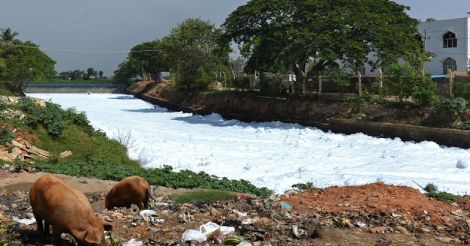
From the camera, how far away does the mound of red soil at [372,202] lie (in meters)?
7.80

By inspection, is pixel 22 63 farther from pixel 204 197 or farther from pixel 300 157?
pixel 204 197

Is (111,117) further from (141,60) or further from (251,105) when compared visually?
(141,60)

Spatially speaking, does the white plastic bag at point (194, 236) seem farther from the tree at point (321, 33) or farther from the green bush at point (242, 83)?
the green bush at point (242, 83)

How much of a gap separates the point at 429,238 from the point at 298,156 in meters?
13.1

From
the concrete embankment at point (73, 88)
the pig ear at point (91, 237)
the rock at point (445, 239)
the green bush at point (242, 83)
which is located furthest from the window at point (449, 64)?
the concrete embankment at point (73, 88)

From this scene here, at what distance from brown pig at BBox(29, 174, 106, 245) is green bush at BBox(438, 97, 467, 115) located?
59.1 feet

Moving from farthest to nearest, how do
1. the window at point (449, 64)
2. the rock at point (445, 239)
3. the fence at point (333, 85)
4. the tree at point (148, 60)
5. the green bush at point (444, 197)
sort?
the tree at point (148, 60) → the window at point (449, 64) → the fence at point (333, 85) → the green bush at point (444, 197) → the rock at point (445, 239)

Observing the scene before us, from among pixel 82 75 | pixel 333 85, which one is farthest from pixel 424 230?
pixel 82 75

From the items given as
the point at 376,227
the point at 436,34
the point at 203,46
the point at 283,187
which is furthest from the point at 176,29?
the point at 376,227

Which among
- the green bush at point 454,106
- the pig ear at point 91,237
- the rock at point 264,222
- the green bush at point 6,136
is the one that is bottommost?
the rock at point 264,222

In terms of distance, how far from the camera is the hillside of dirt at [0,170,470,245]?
616 cm

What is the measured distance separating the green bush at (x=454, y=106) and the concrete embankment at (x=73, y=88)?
62526 mm

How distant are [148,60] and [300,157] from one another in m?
52.8

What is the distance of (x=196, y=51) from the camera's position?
4159 cm
